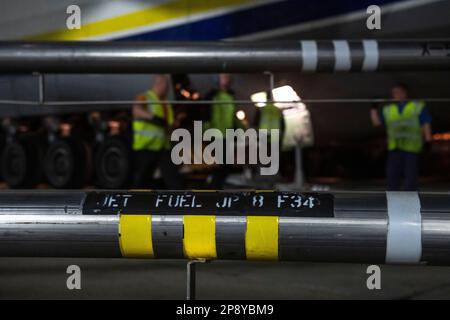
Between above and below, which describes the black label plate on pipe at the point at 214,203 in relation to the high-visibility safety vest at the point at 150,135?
below

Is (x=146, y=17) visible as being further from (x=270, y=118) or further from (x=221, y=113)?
(x=270, y=118)

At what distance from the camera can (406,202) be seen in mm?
2408

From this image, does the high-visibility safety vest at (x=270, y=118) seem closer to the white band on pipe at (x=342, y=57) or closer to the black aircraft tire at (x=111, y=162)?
the black aircraft tire at (x=111, y=162)

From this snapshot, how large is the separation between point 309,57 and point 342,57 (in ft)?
0.65

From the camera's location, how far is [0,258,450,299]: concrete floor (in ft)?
11.2

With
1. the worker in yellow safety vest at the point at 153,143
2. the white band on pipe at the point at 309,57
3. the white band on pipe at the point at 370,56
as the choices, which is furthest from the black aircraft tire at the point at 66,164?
the white band on pipe at the point at 370,56

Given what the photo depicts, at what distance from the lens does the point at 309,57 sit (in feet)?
10.6

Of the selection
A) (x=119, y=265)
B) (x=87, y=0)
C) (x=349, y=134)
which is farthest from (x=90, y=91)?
(x=119, y=265)

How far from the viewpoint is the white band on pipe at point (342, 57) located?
3293mm

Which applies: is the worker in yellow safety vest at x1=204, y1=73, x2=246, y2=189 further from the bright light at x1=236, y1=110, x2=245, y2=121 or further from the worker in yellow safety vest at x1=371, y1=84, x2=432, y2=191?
the worker in yellow safety vest at x1=371, y1=84, x2=432, y2=191

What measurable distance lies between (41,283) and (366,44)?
2259mm

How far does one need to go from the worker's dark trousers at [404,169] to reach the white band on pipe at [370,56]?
2525 millimetres

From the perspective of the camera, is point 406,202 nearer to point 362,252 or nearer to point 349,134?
point 362,252

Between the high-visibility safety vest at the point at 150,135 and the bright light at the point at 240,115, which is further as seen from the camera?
the bright light at the point at 240,115
